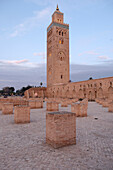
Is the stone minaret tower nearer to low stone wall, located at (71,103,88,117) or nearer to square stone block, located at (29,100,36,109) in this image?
square stone block, located at (29,100,36,109)

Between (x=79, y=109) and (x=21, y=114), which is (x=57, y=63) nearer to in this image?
(x=79, y=109)

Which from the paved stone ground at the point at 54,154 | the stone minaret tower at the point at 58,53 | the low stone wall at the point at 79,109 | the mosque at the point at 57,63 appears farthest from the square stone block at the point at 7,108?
the stone minaret tower at the point at 58,53

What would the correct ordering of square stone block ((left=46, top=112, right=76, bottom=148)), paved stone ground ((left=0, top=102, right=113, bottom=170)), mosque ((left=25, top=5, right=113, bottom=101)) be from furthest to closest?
mosque ((left=25, top=5, right=113, bottom=101))
square stone block ((left=46, top=112, right=76, bottom=148))
paved stone ground ((left=0, top=102, right=113, bottom=170))

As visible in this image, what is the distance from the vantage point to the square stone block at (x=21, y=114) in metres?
6.54

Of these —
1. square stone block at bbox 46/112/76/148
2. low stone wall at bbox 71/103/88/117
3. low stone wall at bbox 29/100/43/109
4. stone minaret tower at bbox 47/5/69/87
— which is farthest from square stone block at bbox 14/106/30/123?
stone minaret tower at bbox 47/5/69/87

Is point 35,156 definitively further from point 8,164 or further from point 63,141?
point 63,141

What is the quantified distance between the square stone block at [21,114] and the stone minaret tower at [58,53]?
37.1 metres

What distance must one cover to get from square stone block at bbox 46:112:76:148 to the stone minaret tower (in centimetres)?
3993

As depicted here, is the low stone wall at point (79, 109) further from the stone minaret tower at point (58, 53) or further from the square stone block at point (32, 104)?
the stone minaret tower at point (58, 53)

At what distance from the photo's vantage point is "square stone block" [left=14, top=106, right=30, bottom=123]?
6.54m

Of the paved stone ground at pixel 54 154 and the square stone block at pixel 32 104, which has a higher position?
the square stone block at pixel 32 104

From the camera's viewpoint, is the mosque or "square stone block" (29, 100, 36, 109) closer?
"square stone block" (29, 100, 36, 109)

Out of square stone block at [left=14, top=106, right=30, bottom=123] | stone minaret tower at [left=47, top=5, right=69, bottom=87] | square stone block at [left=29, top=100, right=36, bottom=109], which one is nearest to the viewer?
square stone block at [left=14, top=106, right=30, bottom=123]

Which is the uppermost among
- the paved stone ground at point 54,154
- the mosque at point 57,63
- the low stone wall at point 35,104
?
the mosque at point 57,63
